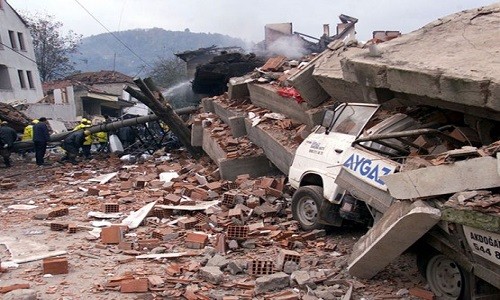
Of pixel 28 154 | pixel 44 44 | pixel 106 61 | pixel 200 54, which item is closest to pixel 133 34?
pixel 106 61

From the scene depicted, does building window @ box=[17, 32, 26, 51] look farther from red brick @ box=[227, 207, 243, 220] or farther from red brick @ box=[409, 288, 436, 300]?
red brick @ box=[409, 288, 436, 300]

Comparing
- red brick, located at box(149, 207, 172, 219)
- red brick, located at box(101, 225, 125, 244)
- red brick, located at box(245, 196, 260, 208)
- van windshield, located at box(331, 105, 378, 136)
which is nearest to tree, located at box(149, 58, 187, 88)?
red brick, located at box(149, 207, 172, 219)

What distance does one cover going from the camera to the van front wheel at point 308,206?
25.0 ft

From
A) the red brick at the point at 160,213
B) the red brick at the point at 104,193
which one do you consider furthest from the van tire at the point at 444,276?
the red brick at the point at 104,193

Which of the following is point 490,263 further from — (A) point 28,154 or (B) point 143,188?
(A) point 28,154

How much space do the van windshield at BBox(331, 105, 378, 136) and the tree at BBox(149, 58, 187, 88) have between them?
44.6m

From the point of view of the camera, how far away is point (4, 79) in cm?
3944

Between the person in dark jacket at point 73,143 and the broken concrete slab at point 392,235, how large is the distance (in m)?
13.9

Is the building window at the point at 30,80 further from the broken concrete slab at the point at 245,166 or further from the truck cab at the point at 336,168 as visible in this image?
the truck cab at the point at 336,168

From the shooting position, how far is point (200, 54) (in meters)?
28.1

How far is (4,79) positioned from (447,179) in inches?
1587

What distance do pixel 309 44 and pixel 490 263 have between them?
67.6 ft

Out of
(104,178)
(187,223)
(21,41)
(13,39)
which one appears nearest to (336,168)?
(187,223)

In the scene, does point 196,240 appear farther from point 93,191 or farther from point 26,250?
point 93,191
